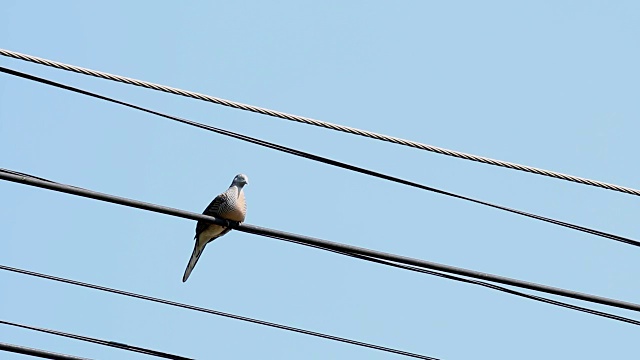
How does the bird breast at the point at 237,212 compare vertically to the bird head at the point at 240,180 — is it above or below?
below

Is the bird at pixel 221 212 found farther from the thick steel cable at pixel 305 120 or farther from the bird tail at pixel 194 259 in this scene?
the thick steel cable at pixel 305 120

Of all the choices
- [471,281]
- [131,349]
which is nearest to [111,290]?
[131,349]

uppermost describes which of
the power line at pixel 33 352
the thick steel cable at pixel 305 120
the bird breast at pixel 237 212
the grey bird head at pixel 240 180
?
the grey bird head at pixel 240 180

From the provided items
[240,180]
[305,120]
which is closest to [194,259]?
[240,180]

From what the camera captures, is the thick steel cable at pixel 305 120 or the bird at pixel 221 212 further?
the bird at pixel 221 212

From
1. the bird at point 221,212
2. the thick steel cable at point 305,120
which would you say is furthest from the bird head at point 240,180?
the thick steel cable at point 305,120

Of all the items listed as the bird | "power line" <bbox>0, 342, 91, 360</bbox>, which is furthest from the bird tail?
"power line" <bbox>0, 342, 91, 360</bbox>

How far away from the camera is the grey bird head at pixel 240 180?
11.3 metres

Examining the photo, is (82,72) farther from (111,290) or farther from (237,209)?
(237,209)

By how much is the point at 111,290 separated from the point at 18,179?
1103 millimetres

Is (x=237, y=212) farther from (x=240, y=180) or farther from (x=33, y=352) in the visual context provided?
(x=33, y=352)

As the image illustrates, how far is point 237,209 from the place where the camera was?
10609 mm

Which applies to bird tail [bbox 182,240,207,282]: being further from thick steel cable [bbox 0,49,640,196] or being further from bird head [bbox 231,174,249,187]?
thick steel cable [bbox 0,49,640,196]

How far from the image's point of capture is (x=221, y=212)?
10578mm
